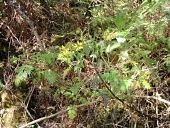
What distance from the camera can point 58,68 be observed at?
2.57 metres

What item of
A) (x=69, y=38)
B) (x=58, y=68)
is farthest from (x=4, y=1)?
(x=58, y=68)

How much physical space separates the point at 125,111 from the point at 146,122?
0.66ft

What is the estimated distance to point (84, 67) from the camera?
2.65 meters

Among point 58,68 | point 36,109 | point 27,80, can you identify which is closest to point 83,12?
point 58,68

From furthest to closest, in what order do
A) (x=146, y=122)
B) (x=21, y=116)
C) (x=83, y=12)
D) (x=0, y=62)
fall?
1. (x=83, y=12)
2. (x=0, y=62)
3. (x=21, y=116)
4. (x=146, y=122)

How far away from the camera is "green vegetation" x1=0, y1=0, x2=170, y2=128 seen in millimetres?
2021

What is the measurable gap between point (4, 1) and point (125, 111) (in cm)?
175

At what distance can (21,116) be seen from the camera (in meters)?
2.52

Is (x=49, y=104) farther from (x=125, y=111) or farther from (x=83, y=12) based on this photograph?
(x=83, y=12)

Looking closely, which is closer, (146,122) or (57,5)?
(146,122)

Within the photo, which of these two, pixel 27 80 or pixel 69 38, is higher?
pixel 69 38

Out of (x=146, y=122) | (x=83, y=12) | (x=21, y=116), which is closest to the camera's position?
(x=146, y=122)

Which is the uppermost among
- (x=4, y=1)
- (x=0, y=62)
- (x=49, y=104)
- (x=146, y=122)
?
(x=4, y=1)

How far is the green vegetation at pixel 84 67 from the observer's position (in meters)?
2.02
